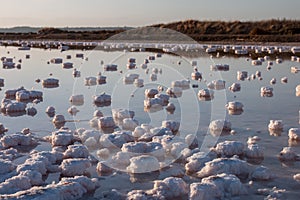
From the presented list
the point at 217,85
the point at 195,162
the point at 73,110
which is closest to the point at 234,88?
the point at 217,85

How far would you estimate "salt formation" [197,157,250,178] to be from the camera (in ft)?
18.4

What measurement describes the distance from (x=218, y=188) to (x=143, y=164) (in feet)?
4.07

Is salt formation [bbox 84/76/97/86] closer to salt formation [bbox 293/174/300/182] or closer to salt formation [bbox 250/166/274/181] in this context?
salt formation [bbox 250/166/274/181]

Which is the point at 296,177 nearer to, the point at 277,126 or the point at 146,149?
the point at 146,149

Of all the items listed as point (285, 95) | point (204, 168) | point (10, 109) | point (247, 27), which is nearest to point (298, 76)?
point (285, 95)

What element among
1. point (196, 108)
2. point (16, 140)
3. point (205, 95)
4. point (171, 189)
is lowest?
point (171, 189)

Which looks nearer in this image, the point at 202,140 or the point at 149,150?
the point at 149,150

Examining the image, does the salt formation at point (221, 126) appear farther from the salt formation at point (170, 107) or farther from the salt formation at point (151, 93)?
the salt formation at point (151, 93)

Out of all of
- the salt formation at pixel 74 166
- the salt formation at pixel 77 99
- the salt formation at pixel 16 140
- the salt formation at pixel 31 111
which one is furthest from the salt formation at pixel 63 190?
the salt formation at pixel 77 99

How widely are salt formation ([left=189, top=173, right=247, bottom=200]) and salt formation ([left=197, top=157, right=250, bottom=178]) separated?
1.47 ft

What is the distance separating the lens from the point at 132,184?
17.8 feet

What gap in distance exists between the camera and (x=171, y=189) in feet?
16.3

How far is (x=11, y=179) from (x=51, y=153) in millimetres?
1164

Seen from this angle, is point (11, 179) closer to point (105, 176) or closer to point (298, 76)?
point (105, 176)
